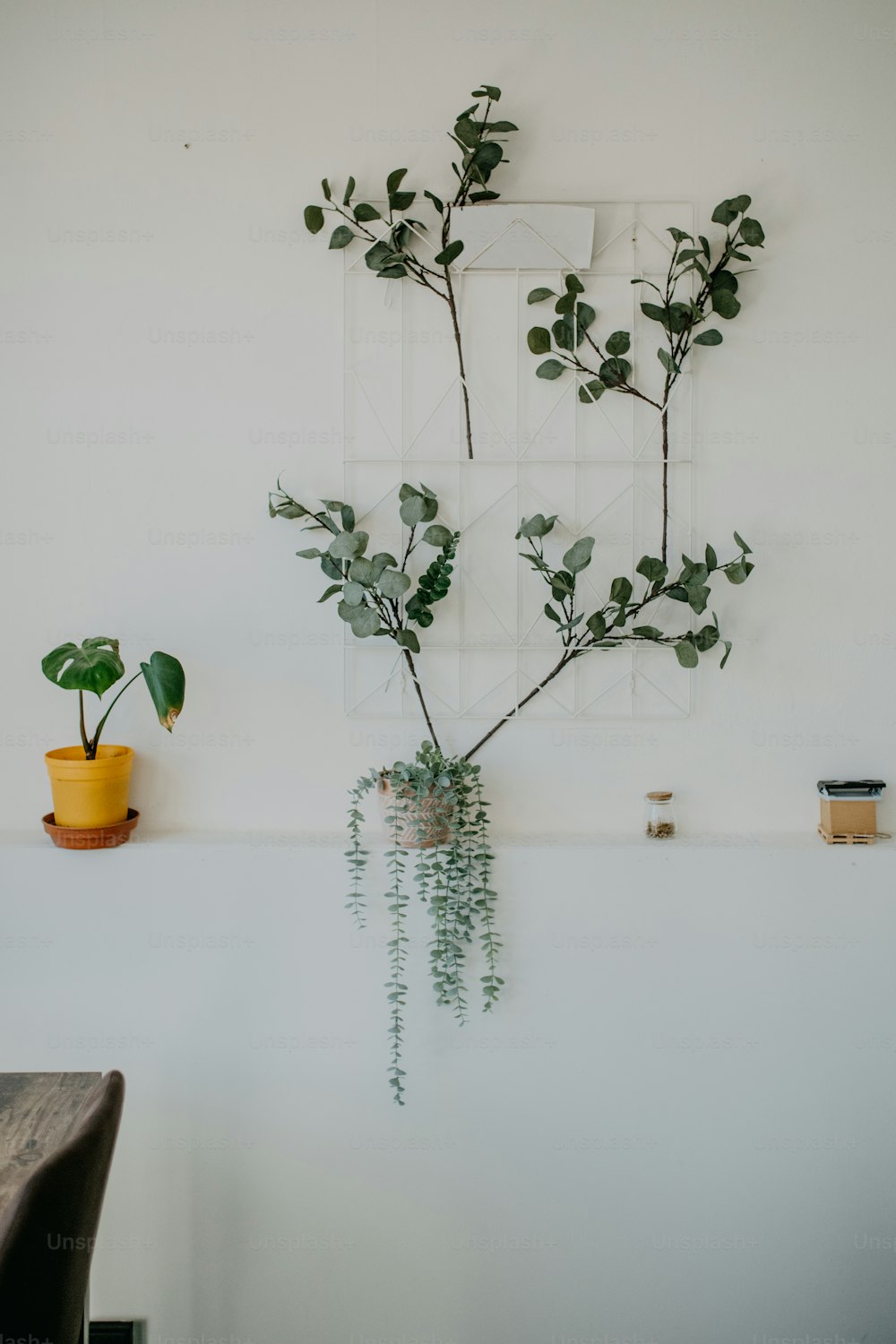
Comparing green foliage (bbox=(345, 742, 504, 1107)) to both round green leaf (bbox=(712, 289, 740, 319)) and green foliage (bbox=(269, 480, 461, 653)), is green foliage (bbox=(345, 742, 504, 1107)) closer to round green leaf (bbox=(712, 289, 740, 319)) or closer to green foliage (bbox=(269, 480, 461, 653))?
green foliage (bbox=(269, 480, 461, 653))

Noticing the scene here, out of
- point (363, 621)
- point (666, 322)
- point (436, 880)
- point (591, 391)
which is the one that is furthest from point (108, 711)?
point (666, 322)

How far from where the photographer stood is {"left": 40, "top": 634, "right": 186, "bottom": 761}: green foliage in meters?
1.78

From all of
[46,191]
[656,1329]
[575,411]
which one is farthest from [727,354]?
[656,1329]

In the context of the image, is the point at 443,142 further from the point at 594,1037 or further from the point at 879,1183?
the point at 879,1183

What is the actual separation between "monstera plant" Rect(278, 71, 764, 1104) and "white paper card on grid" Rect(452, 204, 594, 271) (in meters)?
0.04

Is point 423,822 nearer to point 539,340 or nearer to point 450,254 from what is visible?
point 539,340

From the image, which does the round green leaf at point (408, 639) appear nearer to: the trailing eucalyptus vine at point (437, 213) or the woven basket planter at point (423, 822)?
the woven basket planter at point (423, 822)

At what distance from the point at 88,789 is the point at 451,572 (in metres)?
0.90

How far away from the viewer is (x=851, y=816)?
6.58ft

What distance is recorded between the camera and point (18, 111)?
6.64 feet

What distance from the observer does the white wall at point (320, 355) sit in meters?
2.02

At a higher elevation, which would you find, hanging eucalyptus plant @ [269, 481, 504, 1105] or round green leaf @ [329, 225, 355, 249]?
round green leaf @ [329, 225, 355, 249]

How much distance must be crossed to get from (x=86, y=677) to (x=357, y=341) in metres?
0.93

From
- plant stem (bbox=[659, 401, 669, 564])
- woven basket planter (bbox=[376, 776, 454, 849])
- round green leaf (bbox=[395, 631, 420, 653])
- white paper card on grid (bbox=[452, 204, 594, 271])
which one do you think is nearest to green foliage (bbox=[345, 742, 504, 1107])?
woven basket planter (bbox=[376, 776, 454, 849])
